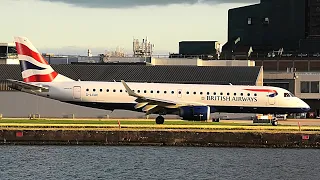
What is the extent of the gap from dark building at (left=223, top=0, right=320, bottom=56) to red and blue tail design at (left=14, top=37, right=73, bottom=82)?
82.9m

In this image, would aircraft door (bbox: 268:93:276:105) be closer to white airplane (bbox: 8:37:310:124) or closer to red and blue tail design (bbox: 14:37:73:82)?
white airplane (bbox: 8:37:310:124)

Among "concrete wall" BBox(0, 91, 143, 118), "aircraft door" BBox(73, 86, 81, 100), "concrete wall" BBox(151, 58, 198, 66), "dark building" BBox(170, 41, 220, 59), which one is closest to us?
"aircraft door" BBox(73, 86, 81, 100)

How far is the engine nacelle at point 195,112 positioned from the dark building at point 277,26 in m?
84.1

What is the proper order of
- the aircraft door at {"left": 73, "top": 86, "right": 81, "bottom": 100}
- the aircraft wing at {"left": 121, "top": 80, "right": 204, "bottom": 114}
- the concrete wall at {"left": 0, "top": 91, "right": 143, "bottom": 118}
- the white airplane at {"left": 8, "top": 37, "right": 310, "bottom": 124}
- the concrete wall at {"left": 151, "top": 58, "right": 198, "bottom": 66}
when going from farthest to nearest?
the concrete wall at {"left": 151, "top": 58, "right": 198, "bottom": 66}
the concrete wall at {"left": 0, "top": 91, "right": 143, "bottom": 118}
the aircraft door at {"left": 73, "top": 86, "right": 81, "bottom": 100}
the white airplane at {"left": 8, "top": 37, "right": 310, "bottom": 124}
the aircraft wing at {"left": 121, "top": 80, "right": 204, "bottom": 114}

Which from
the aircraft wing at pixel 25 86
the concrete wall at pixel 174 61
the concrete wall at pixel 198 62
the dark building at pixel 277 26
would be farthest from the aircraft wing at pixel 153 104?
the dark building at pixel 277 26

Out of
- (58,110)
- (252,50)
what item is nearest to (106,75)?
(58,110)

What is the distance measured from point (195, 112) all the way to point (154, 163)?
19494mm

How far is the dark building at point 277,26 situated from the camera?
530ft

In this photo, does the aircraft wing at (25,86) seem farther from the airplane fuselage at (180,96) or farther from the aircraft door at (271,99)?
the aircraft door at (271,99)

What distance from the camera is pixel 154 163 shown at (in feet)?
197

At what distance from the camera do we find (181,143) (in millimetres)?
70312

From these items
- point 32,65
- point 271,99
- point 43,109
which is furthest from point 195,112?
point 43,109

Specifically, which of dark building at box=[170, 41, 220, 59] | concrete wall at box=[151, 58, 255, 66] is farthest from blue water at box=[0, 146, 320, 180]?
dark building at box=[170, 41, 220, 59]

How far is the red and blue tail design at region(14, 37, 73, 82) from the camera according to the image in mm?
83938
